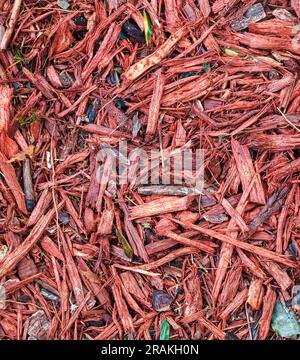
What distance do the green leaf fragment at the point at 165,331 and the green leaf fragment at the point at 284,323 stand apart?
1.64 ft

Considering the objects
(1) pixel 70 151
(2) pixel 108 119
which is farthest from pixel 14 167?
(2) pixel 108 119

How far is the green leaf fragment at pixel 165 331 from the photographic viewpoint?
256 centimetres

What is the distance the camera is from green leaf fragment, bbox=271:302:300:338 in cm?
252

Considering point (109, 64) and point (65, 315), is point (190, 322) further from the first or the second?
point (109, 64)

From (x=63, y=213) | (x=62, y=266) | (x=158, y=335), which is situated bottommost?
(x=158, y=335)

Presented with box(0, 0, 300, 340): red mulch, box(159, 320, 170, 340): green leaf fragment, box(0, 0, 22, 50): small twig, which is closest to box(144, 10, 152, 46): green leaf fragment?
box(0, 0, 300, 340): red mulch

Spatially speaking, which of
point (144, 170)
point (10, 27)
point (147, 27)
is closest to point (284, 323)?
point (144, 170)

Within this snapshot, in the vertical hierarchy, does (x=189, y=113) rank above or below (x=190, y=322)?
above

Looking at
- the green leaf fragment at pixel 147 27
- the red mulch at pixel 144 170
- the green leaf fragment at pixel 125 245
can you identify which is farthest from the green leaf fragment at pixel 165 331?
the green leaf fragment at pixel 147 27

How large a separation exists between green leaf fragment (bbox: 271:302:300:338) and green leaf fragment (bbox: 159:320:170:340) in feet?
1.64

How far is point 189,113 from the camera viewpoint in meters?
2.69

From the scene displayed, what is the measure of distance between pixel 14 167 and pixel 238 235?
1171mm

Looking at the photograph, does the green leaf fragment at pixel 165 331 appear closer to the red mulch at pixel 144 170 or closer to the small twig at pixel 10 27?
the red mulch at pixel 144 170

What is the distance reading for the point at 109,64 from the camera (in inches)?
108
